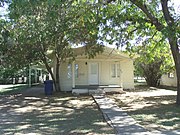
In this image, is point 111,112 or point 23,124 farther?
point 111,112

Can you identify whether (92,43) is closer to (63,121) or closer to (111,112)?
(111,112)

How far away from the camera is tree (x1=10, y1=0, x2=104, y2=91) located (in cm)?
906

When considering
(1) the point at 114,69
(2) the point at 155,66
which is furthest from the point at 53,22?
(2) the point at 155,66

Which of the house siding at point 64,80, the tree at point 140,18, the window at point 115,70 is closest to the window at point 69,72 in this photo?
the house siding at point 64,80

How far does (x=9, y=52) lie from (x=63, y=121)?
12.4 metres

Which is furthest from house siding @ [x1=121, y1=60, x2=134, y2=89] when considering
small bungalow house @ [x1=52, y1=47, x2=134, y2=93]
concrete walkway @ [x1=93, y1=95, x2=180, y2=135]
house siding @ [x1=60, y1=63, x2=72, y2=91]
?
concrete walkway @ [x1=93, y1=95, x2=180, y2=135]

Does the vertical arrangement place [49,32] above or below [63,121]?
above

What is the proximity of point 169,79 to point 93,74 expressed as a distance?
10.8 meters

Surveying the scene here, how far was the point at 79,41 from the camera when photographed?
56.3 feet

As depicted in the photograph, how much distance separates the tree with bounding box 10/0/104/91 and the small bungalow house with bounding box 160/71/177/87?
13.9 m

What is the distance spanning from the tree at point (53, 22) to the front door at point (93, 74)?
446cm

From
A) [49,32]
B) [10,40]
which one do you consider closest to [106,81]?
[10,40]

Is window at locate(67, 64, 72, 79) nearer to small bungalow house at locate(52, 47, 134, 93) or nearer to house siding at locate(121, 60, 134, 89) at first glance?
small bungalow house at locate(52, 47, 134, 93)

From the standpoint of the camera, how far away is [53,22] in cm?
1099
